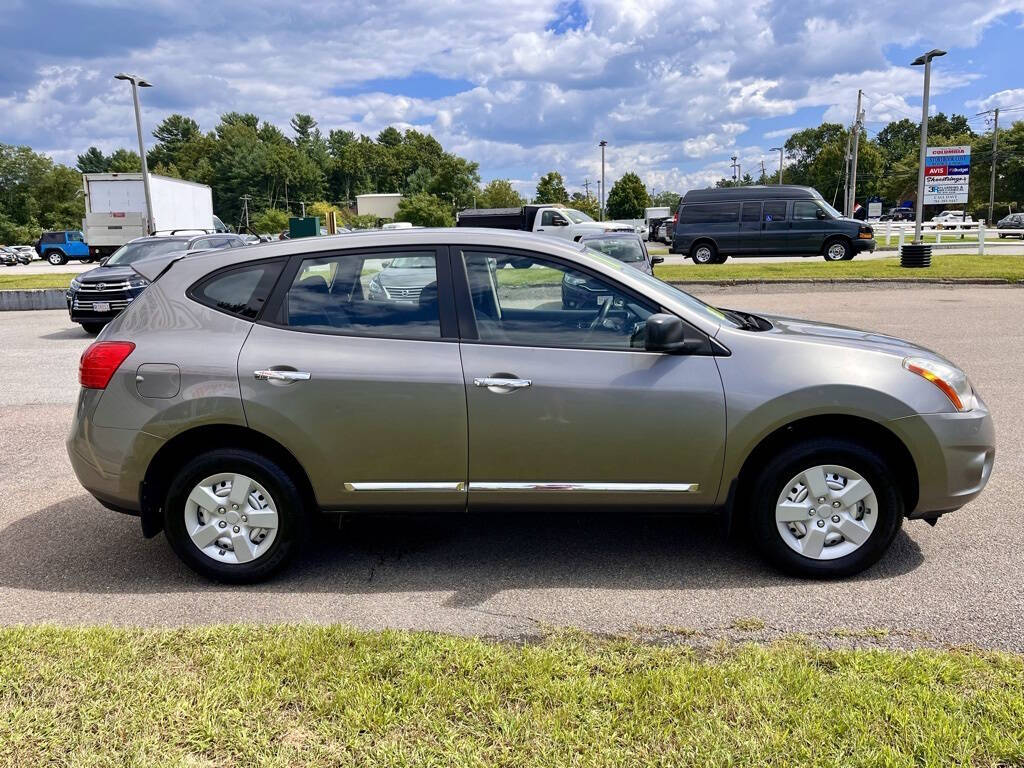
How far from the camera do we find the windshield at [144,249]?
14773mm

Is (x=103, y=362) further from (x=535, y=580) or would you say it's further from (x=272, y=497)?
(x=535, y=580)

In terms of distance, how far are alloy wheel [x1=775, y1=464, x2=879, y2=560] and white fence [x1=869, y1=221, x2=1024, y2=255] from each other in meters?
25.3

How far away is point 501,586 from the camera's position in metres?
3.94

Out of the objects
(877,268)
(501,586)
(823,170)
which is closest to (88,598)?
(501,586)

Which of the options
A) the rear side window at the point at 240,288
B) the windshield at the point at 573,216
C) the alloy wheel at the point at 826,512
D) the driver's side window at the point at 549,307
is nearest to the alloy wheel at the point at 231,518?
the rear side window at the point at 240,288

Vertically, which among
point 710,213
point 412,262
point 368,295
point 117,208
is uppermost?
point 117,208

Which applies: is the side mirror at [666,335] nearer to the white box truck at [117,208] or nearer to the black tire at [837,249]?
the black tire at [837,249]

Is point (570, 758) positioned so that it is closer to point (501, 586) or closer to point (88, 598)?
point (501, 586)

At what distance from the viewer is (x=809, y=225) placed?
83.4 feet

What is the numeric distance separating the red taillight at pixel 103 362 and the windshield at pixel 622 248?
9662mm

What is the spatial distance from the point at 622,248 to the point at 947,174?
20.9m

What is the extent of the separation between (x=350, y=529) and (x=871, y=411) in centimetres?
298

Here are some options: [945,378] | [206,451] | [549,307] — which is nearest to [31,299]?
[206,451]

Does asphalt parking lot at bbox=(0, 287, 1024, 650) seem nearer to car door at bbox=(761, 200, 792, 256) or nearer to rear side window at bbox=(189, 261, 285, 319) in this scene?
rear side window at bbox=(189, 261, 285, 319)
